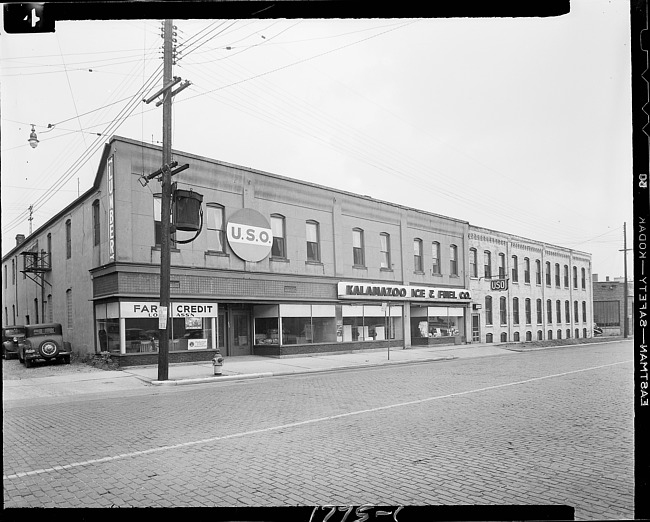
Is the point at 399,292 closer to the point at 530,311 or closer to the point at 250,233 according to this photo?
the point at 250,233

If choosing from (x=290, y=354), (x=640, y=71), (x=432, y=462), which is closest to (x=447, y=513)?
(x=640, y=71)

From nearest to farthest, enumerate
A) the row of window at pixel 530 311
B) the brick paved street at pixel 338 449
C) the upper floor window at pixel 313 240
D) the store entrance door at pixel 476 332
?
the brick paved street at pixel 338 449, the upper floor window at pixel 313 240, the row of window at pixel 530 311, the store entrance door at pixel 476 332

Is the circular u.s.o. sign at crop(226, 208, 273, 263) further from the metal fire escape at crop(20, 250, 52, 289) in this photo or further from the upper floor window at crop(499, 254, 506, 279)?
the upper floor window at crop(499, 254, 506, 279)

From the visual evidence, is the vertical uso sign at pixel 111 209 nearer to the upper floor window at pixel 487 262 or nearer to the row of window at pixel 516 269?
the row of window at pixel 516 269

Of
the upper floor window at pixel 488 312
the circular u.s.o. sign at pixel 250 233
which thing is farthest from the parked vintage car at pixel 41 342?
the upper floor window at pixel 488 312

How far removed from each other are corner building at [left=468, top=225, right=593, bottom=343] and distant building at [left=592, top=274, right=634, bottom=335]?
0.25 ft

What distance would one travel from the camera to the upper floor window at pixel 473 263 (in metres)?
4.19

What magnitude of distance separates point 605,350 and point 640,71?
4747 mm

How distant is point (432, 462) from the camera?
396 cm

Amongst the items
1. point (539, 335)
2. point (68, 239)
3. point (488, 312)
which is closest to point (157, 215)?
point (68, 239)

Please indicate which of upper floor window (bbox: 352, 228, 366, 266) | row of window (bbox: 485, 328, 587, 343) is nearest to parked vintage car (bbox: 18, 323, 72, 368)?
upper floor window (bbox: 352, 228, 366, 266)

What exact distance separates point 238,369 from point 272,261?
4913 millimetres

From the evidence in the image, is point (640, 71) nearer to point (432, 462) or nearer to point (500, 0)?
point (500, 0)

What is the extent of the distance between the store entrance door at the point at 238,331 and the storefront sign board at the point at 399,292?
5.47 feet
